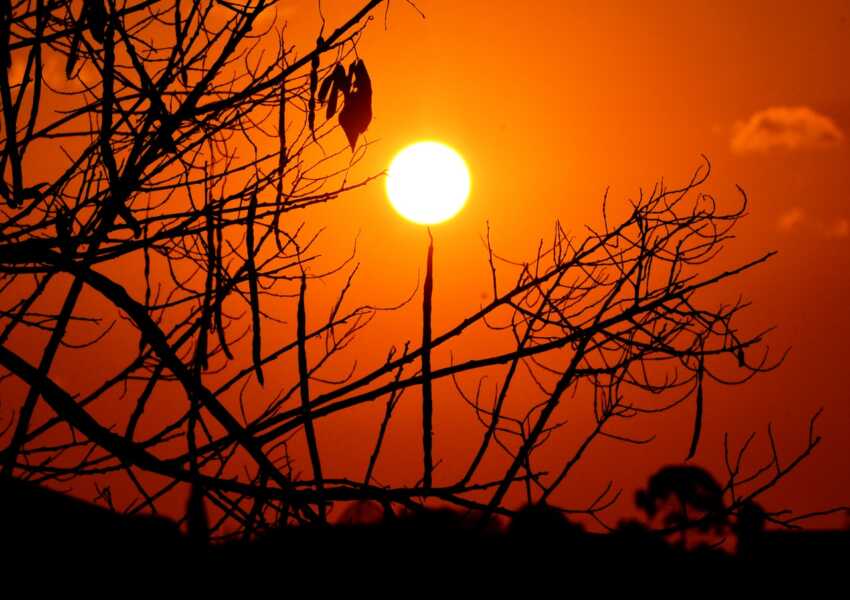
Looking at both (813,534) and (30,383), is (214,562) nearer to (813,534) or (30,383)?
(30,383)

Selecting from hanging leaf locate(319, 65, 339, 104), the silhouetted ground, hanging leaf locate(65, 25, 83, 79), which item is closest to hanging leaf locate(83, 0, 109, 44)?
hanging leaf locate(65, 25, 83, 79)

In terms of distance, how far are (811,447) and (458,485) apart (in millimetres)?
1164

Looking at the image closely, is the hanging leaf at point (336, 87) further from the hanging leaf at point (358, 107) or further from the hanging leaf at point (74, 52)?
the hanging leaf at point (74, 52)

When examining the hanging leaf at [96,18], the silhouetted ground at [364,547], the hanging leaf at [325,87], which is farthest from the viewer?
the hanging leaf at [325,87]

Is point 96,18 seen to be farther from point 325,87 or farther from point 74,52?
point 325,87

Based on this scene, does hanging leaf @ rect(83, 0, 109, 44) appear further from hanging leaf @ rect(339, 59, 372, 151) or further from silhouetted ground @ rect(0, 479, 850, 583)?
silhouetted ground @ rect(0, 479, 850, 583)

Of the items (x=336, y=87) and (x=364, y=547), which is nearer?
(x=364, y=547)

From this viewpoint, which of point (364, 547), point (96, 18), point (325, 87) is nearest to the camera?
point (364, 547)

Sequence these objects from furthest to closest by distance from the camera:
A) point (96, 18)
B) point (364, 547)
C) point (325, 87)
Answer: point (325, 87), point (96, 18), point (364, 547)

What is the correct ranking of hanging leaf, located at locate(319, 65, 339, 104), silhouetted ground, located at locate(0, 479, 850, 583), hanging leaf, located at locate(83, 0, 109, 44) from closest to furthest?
1. silhouetted ground, located at locate(0, 479, 850, 583)
2. hanging leaf, located at locate(83, 0, 109, 44)
3. hanging leaf, located at locate(319, 65, 339, 104)

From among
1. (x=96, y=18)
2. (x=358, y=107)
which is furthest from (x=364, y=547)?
(x=96, y=18)

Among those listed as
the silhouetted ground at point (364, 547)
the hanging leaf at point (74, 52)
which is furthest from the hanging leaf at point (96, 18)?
the silhouetted ground at point (364, 547)

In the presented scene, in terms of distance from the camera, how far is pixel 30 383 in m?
2.41

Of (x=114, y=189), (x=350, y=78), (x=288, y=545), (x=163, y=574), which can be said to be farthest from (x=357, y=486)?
(x=350, y=78)
